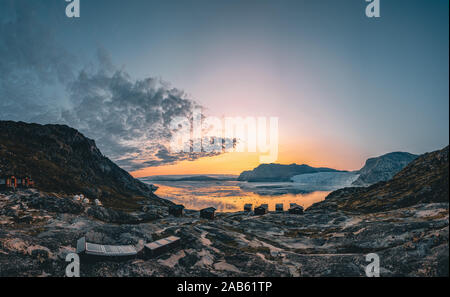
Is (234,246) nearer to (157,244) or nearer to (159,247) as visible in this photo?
(159,247)

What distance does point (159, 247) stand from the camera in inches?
1238

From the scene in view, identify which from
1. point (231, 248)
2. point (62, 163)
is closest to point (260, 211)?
point (231, 248)

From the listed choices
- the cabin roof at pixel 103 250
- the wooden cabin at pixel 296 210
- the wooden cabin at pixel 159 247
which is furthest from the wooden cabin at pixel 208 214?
the cabin roof at pixel 103 250

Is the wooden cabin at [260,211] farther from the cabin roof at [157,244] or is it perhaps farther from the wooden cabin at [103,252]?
the wooden cabin at [103,252]

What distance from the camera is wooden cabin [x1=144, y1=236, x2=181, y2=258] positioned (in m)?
30.2

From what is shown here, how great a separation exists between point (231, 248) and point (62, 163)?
13712 centimetres

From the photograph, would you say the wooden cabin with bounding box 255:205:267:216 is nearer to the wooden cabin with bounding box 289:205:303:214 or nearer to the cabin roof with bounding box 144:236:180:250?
the wooden cabin with bounding box 289:205:303:214

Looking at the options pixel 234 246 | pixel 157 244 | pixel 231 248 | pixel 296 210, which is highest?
pixel 157 244

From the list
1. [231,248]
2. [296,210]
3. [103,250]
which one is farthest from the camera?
[296,210]

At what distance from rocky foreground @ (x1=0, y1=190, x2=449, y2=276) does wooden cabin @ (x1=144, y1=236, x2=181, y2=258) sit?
103 cm

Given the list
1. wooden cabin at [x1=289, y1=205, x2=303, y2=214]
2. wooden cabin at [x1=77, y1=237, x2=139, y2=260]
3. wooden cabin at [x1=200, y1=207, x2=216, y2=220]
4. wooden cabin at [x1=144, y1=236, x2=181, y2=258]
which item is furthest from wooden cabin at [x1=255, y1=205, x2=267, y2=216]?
wooden cabin at [x1=77, y1=237, x2=139, y2=260]
